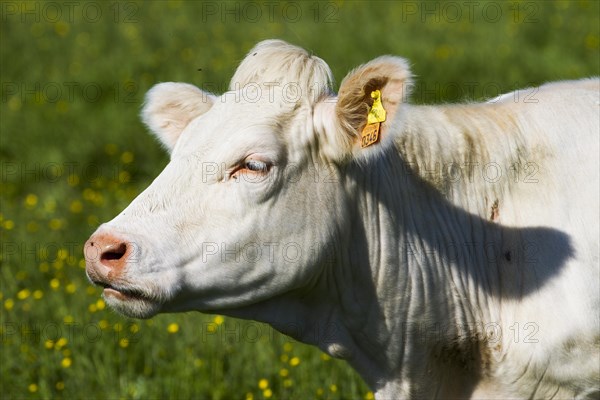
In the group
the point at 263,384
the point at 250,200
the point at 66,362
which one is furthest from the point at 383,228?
the point at 66,362

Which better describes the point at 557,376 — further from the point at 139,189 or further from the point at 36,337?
the point at 139,189

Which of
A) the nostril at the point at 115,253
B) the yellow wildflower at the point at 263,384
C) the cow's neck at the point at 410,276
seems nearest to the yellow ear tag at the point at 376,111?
the cow's neck at the point at 410,276

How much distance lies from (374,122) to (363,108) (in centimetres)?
9

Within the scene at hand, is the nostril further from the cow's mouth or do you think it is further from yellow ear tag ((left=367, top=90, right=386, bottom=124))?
yellow ear tag ((left=367, top=90, right=386, bottom=124))

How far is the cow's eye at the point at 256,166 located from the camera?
3424 millimetres

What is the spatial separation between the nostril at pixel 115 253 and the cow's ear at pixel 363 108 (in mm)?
789

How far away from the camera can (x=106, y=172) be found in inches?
328

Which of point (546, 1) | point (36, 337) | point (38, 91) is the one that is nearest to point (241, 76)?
point (36, 337)

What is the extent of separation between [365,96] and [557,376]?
49.7 inches

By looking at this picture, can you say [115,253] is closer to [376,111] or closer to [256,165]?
[256,165]

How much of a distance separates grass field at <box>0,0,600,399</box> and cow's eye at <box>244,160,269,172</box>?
1512mm

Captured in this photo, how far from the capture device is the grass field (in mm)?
5238

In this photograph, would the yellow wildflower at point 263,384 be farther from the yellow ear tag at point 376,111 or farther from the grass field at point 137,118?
the yellow ear tag at point 376,111

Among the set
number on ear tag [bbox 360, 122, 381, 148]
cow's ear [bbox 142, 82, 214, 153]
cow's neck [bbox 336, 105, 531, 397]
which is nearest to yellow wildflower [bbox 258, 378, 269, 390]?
cow's neck [bbox 336, 105, 531, 397]
